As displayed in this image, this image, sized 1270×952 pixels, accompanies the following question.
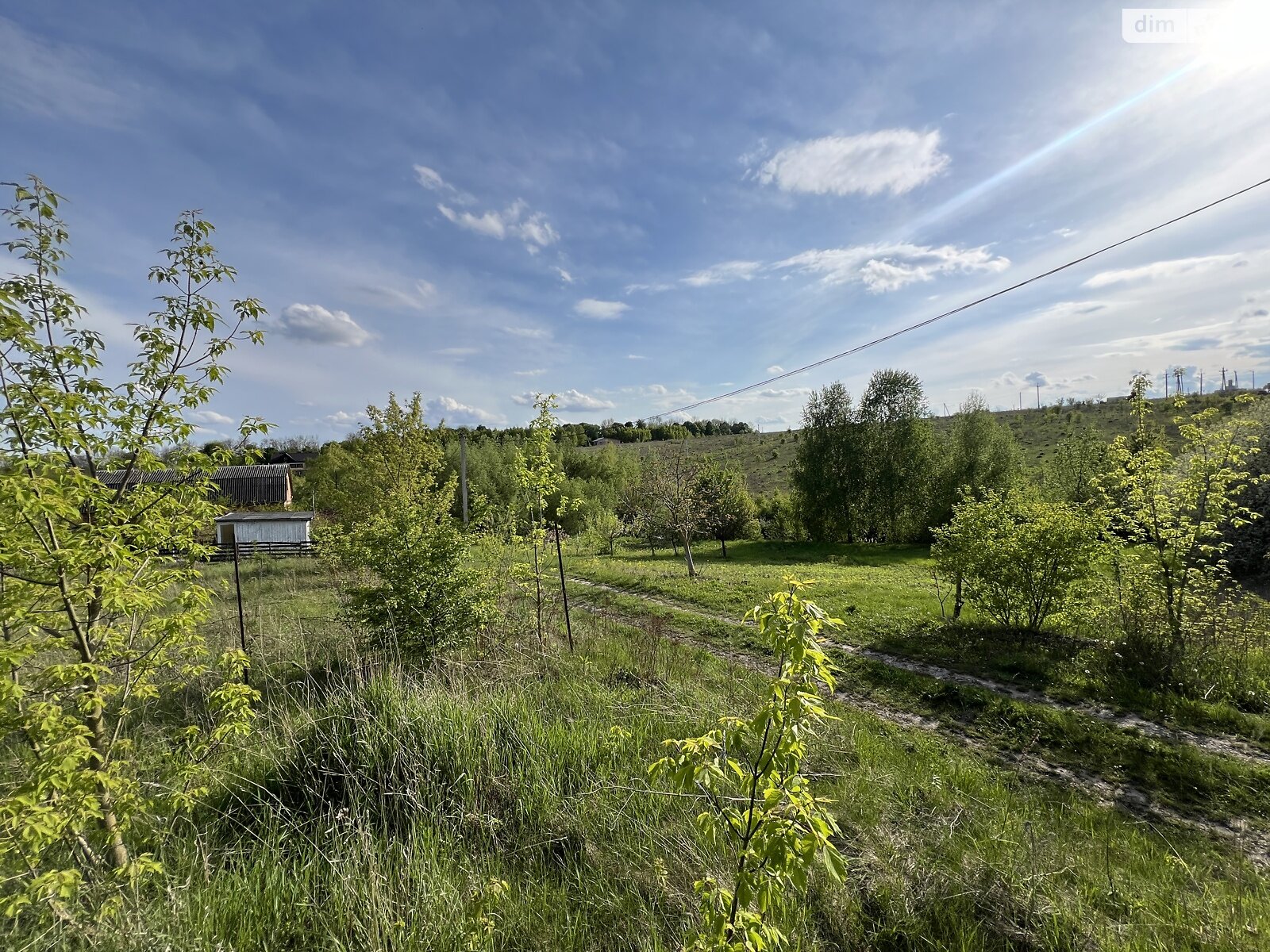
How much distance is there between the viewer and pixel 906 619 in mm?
10070

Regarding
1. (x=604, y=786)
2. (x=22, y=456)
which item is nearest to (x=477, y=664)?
(x=604, y=786)

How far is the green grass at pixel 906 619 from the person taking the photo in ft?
20.1

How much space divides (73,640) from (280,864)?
1.72 m

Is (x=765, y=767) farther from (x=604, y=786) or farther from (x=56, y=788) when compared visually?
(x=56, y=788)

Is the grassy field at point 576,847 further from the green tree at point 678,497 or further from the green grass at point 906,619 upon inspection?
the green tree at point 678,497

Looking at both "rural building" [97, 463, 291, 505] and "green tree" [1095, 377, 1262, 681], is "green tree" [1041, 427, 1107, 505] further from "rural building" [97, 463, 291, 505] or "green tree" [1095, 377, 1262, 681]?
"rural building" [97, 463, 291, 505]

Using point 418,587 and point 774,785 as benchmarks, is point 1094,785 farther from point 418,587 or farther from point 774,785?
point 418,587

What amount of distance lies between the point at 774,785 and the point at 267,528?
2792 cm

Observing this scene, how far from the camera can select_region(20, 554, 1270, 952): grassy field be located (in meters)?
2.60

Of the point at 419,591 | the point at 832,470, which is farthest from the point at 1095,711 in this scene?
the point at 832,470

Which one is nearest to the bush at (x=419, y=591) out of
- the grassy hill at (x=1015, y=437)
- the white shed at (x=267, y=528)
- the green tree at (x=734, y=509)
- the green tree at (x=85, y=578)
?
the green tree at (x=85, y=578)

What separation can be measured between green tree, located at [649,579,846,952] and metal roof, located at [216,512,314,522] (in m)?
27.0

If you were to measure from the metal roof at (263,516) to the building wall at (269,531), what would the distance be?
133mm

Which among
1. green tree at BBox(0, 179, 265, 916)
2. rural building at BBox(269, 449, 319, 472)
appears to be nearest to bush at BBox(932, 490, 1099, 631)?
green tree at BBox(0, 179, 265, 916)
